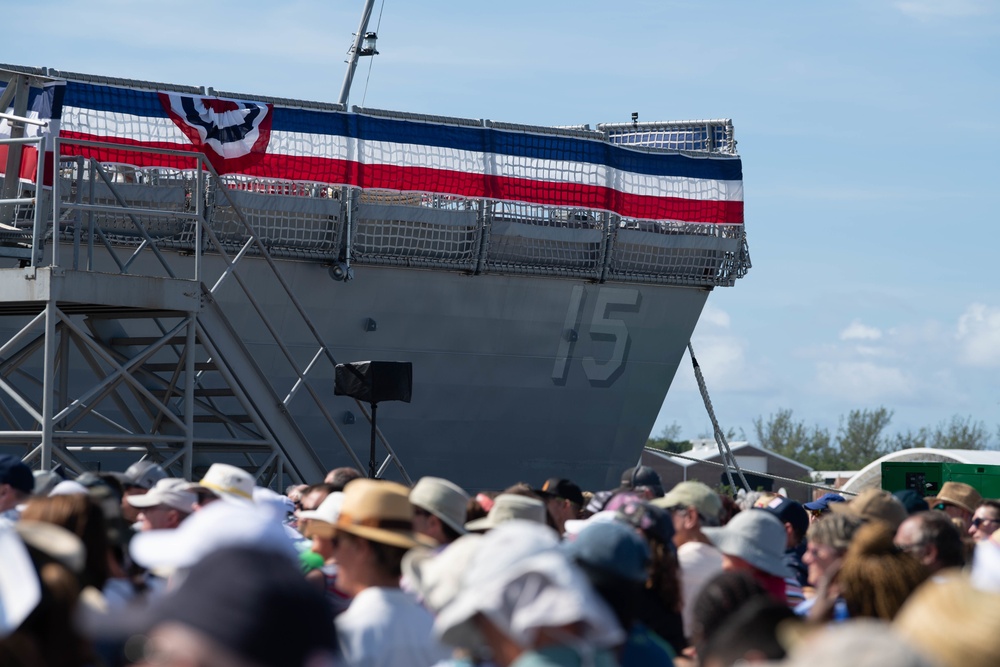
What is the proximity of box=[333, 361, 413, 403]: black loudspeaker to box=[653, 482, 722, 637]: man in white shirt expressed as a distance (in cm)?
599

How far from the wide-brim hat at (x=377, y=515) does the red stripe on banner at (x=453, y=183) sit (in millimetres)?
10937

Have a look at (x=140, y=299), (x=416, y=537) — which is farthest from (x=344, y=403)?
(x=416, y=537)

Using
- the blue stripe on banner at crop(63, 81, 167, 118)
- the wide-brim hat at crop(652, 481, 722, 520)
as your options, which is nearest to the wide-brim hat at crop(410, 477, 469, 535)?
the wide-brim hat at crop(652, 481, 722, 520)

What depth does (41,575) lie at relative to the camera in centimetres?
314

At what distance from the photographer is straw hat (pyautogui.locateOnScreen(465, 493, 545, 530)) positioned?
6043 millimetres

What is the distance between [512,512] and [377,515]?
5.51 ft

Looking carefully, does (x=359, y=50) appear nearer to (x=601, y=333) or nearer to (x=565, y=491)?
(x=601, y=333)

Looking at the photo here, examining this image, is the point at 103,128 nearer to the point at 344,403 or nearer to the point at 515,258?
the point at 344,403

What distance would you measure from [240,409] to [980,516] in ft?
32.7

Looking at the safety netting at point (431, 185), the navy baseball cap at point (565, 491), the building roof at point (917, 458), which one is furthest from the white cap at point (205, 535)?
the building roof at point (917, 458)

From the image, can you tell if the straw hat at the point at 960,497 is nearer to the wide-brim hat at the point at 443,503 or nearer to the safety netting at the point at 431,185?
the wide-brim hat at the point at 443,503

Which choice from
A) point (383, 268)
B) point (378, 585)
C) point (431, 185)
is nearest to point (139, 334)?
point (383, 268)

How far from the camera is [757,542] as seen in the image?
5508 mm

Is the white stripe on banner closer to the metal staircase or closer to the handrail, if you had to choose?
the metal staircase
